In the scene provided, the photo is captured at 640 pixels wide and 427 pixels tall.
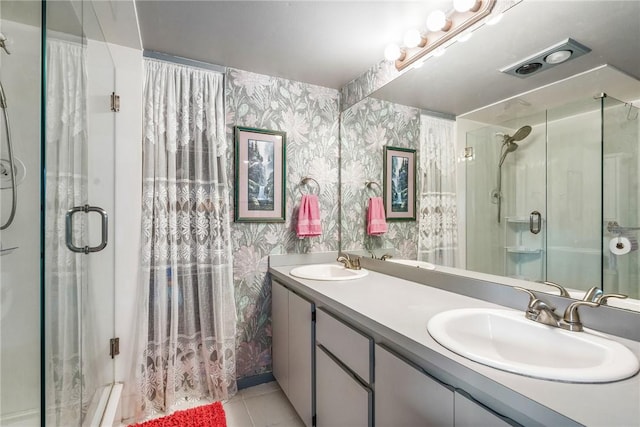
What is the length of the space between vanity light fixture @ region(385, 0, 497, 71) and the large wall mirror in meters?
0.06

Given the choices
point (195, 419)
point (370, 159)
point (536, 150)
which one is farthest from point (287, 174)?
point (195, 419)

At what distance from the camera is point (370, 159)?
2.13 m

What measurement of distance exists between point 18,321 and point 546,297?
6.54ft

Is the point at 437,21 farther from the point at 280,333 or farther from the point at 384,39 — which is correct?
the point at 280,333

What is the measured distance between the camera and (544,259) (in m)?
1.12

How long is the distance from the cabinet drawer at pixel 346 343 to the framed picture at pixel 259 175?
892 millimetres

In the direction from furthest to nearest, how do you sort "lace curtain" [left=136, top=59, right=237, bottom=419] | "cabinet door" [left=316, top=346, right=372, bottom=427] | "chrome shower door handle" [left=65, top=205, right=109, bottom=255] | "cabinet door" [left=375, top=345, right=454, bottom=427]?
"lace curtain" [left=136, top=59, right=237, bottom=419] → "chrome shower door handle" [left=65, top=205, right=109, bottom=255] → "cabinet door" [left=316, top=346, right=372, bottom=427] → "cabinet door" [left=375, top=345, right=454, bottom=427]

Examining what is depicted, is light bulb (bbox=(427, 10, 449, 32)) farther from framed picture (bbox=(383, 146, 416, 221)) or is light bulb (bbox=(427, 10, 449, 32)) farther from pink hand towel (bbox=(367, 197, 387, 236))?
pink hand towel (bbox=(367, 197, 387, 236))

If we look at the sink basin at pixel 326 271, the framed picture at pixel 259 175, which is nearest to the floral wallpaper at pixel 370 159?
the sink basin at pixel 326 271

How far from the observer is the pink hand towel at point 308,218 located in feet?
7.04

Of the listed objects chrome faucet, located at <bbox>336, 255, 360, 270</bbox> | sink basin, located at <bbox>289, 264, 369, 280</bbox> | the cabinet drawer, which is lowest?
the cabinet drawer

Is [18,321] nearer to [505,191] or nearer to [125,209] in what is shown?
[125,209]

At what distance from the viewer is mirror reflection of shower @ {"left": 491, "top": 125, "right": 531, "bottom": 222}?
1.17 m

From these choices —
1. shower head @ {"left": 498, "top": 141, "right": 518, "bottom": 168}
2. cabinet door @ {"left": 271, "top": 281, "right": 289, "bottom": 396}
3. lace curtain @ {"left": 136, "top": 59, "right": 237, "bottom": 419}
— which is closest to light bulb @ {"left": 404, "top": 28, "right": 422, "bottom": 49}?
shower head @ {"left": 498, "top": 141, "right": 518, "bottom": 168}
